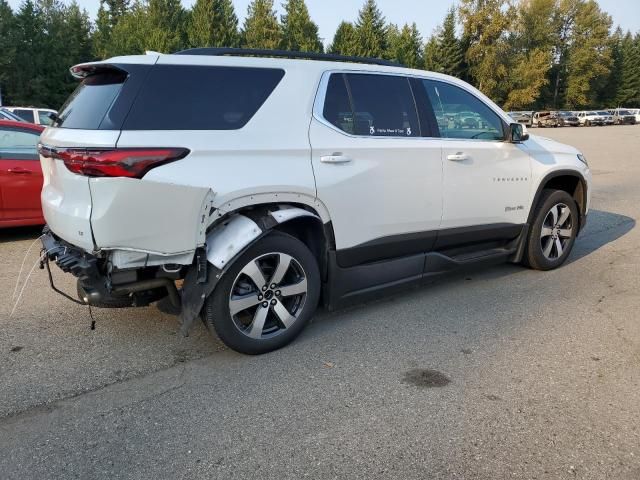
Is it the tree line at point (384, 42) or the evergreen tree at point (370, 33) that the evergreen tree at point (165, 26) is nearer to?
the tree line at point (384, 42)

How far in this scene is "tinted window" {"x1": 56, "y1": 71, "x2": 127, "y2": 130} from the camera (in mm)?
3148

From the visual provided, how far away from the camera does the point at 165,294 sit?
3.44 m

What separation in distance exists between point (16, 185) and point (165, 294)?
3.84 metres

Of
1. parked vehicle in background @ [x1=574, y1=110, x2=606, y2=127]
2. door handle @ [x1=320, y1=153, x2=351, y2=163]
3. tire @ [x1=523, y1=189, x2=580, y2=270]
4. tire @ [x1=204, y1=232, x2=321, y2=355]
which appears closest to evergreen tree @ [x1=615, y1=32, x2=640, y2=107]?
parked vehicle in background @ [x1=574, y1=110, x2=606, y2=127]

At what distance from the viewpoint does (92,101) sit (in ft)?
10.9

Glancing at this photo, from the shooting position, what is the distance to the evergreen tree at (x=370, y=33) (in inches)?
2315

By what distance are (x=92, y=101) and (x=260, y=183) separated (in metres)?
1.17

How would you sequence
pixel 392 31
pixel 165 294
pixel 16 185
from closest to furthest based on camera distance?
pixel 165 294 → pixel 16 185 → pixel 392 31

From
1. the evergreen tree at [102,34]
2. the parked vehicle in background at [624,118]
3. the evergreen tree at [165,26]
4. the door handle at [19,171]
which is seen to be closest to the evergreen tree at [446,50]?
the parked vehicle in background at [624,118]

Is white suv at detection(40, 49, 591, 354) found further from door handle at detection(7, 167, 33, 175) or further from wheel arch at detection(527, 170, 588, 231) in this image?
door handle at detection(7, 167, 33, 175)

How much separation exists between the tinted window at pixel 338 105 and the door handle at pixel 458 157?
1.02 metres

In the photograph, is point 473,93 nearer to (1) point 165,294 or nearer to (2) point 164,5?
(1) point 165,294

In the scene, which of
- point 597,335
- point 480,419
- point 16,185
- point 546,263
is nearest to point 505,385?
point 480,419

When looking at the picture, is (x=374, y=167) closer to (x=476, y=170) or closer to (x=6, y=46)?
(x=476, y=170)
